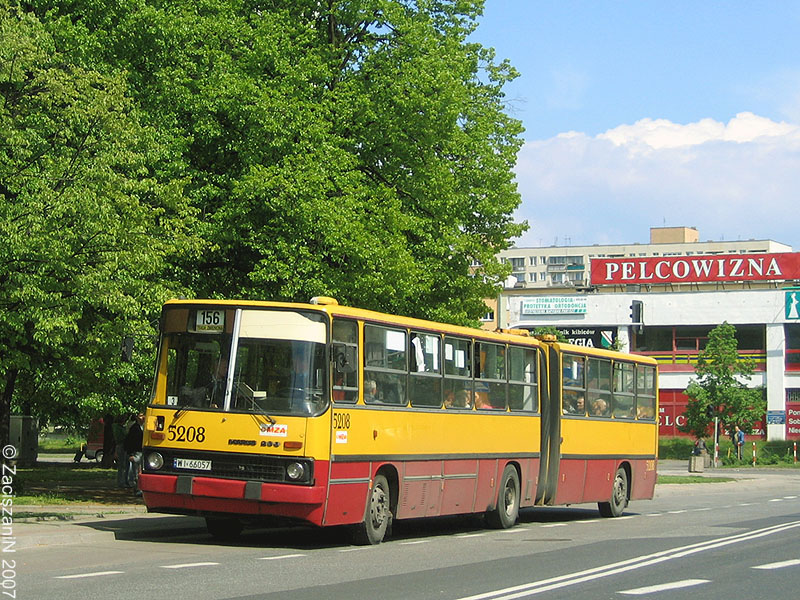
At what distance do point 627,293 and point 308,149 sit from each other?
183 ft

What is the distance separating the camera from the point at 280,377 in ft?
50.7

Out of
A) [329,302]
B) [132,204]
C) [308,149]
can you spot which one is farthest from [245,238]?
[329,302]

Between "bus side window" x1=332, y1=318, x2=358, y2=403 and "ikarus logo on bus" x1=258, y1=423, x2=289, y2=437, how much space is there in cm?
77

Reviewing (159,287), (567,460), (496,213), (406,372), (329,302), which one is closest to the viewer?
(329,302)

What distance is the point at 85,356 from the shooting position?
2153cm

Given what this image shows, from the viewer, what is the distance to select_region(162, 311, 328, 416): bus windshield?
15.4 meters

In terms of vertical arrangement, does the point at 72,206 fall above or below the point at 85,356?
above

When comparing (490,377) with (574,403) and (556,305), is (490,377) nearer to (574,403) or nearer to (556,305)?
(574,403)

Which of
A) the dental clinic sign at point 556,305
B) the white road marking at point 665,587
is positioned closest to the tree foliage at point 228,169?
the white road marking at point 665,587

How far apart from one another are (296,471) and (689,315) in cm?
6236

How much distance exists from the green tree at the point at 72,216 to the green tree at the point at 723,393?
43.6 metres

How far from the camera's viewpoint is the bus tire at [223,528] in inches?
671

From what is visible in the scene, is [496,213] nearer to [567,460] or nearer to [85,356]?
[567,460]

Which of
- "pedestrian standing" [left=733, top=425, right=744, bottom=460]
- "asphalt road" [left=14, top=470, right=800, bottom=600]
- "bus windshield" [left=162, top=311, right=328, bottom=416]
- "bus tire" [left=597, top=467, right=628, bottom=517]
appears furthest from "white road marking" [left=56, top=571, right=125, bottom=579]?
"pedestrian standing" [left=733, top=425, right=744, bottom=460]
